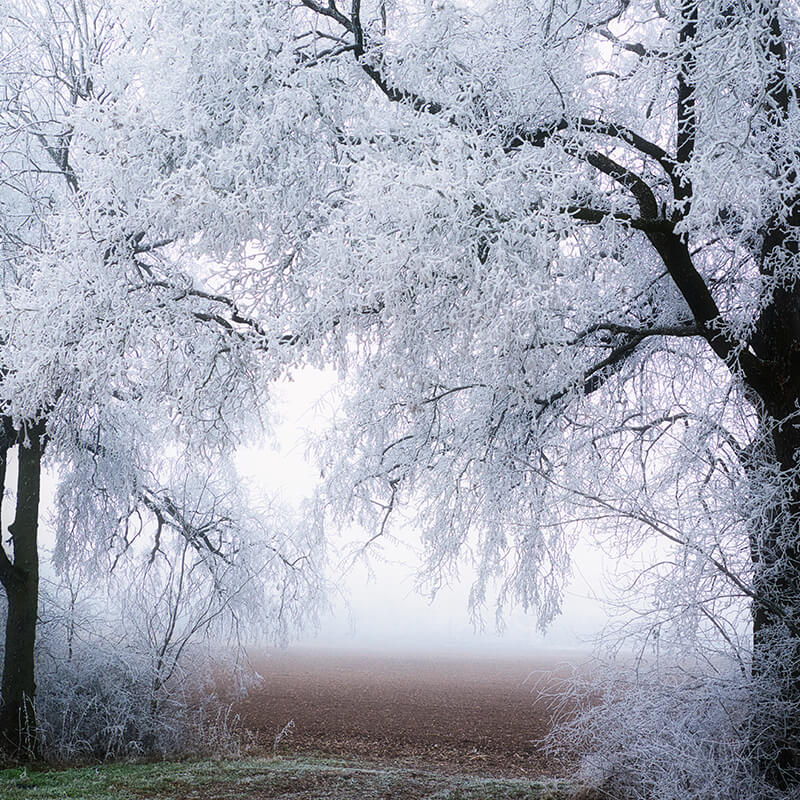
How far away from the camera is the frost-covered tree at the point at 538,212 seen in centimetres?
501

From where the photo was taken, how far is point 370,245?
200 inches

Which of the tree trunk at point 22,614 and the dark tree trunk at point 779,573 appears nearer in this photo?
the dark tree trunk at point 779,573

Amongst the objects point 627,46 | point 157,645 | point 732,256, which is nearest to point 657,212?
point 732,256

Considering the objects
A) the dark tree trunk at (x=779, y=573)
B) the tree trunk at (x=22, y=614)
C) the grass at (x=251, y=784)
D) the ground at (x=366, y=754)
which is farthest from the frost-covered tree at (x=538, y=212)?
the tree trunk at (x=22, y=614)

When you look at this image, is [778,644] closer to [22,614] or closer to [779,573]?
[779,573]

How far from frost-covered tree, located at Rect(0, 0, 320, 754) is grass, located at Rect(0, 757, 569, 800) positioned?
1407 millimetres

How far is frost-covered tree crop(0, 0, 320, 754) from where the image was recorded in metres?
6.17

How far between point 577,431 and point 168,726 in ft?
18.3

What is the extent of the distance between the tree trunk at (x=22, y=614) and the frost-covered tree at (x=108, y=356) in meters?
0.02

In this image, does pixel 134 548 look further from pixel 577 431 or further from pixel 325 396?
pixel 577 431

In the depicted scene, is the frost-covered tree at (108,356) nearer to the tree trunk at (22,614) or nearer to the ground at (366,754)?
the tree trunk at (22,614)

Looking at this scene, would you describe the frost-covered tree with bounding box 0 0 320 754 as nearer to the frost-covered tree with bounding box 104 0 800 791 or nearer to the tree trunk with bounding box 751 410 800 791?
the frost-covered tree with bounding box 104 0 800 791

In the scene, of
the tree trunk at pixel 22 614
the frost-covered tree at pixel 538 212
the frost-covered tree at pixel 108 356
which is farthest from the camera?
the tree trunk at pixel 22 614

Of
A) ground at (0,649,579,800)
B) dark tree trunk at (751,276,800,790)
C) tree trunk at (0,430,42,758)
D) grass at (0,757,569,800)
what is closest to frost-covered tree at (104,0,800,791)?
Result: dark tree trunk at (751,276,800,790)
